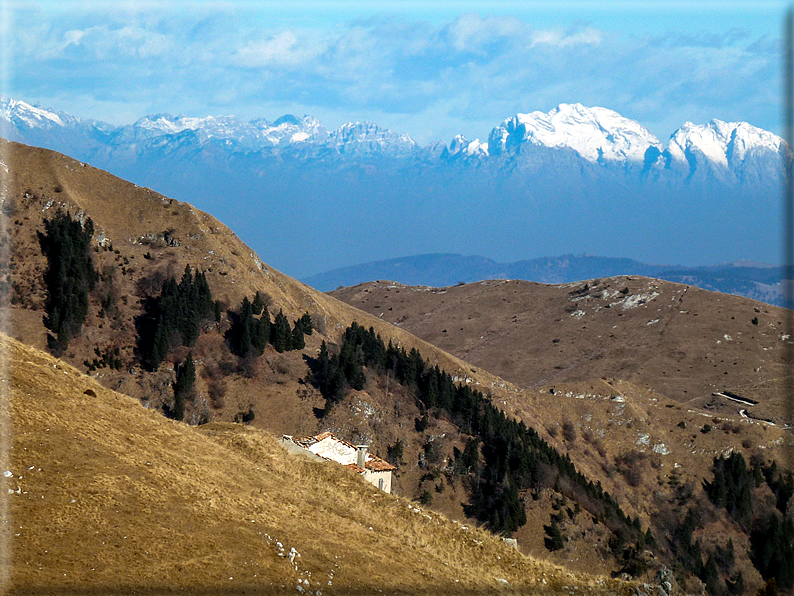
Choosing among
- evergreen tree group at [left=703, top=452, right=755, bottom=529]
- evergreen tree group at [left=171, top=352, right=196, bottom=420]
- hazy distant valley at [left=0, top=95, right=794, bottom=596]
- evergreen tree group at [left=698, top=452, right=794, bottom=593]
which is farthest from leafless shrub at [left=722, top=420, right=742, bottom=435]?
evergreen tree group at [left=171, top=352, right=196, bottom=420]

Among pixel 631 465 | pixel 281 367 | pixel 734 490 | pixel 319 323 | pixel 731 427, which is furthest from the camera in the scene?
pixel 319 323

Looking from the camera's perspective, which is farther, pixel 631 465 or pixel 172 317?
pixel 631 465

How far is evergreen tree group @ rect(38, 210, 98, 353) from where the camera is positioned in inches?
3457

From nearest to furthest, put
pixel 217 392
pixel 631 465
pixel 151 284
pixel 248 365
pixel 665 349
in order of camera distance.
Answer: pixel 217 392
pixel 248 365
pixel 151 284
pixel 631 465
pixel 665 349

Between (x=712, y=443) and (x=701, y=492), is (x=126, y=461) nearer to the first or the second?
(x=701, y=492)

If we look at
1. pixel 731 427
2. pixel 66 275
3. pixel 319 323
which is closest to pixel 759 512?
pixel 731 427

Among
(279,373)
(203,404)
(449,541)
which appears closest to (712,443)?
(279,373)

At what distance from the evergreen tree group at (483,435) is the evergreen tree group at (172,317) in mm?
16533

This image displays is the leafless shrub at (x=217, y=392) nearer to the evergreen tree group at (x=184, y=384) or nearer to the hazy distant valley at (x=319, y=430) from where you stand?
the hazy distant valley at (x=319, y=430)

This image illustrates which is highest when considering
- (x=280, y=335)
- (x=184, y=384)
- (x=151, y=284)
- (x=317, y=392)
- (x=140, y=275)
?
(x=140, y=275)

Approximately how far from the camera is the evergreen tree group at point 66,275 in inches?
3457

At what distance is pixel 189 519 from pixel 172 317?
226ft

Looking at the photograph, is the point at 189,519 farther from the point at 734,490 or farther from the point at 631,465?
the point at 734,490

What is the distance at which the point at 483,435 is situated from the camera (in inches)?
3762
